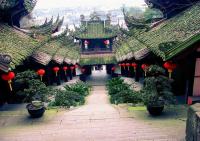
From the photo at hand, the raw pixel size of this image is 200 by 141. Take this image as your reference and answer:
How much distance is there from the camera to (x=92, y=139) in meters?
7.44

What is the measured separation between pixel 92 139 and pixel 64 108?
367 cm

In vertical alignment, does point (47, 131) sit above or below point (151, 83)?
below

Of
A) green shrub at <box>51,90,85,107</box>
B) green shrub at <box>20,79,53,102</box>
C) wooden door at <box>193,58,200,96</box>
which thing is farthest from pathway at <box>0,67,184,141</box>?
wooden door at <box>193,58,200,96</box>

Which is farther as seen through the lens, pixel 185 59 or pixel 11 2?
pixel 11 2

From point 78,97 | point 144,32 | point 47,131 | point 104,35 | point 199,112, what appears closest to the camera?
point 199,112

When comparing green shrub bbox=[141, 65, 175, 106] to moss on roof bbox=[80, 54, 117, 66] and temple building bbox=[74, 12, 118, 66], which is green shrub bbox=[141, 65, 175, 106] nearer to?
moss on roof bbox=[80, 54, 117, 66]

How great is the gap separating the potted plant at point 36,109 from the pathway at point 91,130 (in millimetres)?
574

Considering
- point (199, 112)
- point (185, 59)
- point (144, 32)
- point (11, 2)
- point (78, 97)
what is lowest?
point (78, 97)

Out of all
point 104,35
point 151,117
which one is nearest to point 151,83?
point 151,117

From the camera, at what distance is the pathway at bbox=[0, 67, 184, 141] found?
7.53m

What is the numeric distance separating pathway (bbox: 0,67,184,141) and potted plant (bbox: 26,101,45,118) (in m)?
0.57

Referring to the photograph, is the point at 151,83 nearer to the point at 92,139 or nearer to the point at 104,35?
the point at 92,139

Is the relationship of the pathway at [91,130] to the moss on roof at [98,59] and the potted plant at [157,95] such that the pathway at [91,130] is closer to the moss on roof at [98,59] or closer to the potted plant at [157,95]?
the potted plant at [157,95]

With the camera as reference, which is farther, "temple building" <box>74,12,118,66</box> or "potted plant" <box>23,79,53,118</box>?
"temple building" <box>74,12,118,66</box>
